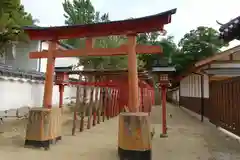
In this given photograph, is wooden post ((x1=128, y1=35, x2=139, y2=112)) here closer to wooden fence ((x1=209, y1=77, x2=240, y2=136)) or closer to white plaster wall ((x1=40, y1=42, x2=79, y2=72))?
wooden fence ((x1=209, y1=77, x2=240, y2=136))

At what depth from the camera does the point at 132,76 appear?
6625 mm

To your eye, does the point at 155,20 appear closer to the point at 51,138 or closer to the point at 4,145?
the point at 51,138

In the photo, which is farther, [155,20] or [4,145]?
[4,145]

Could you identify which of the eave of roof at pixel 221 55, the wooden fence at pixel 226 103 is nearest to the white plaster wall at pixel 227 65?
the eave of roof at pixel 221 55

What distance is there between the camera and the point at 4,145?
23.7ft

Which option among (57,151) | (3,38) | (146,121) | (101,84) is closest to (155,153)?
(146,121)

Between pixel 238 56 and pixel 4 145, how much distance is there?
38.4 feet

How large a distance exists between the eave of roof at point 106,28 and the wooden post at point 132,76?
32cm

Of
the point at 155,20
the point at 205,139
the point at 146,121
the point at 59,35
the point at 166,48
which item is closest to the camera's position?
the point at 146,121

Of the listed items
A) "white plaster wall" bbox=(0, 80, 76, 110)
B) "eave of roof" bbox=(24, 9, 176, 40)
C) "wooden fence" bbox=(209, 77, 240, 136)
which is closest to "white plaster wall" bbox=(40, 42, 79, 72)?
"white plaster wall" bbox=(0, 80, 76, 110)

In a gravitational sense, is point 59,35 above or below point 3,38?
A: below

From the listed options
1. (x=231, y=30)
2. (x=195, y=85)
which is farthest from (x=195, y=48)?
(x=231, y=30)

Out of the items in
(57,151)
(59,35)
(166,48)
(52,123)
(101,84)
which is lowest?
(57,151)

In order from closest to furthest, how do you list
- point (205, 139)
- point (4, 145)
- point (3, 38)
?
point (4, 145) → point (205, 139) → point (3, 38)
